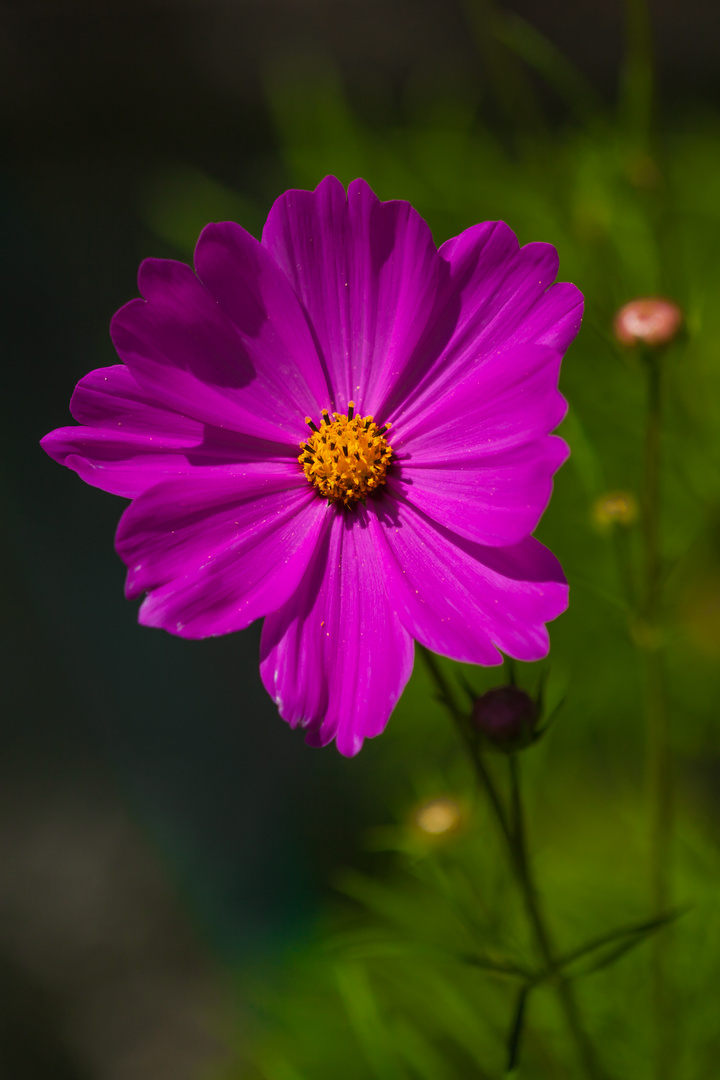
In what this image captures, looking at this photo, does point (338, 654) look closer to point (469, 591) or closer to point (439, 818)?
point (469, 591)

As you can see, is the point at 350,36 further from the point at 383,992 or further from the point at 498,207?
the point at 383,992

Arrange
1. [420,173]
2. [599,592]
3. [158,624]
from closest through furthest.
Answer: [158,624] < [599,592] < [420,173]

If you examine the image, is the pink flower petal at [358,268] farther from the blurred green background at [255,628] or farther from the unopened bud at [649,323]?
the blurred green background at [255,628]

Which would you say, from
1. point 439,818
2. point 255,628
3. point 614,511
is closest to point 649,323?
point 614,511

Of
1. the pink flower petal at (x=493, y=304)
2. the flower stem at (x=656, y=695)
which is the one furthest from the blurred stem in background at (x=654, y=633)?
the pink flower petal at (x=493, y=304)

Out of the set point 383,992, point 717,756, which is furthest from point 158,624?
point 717,756
